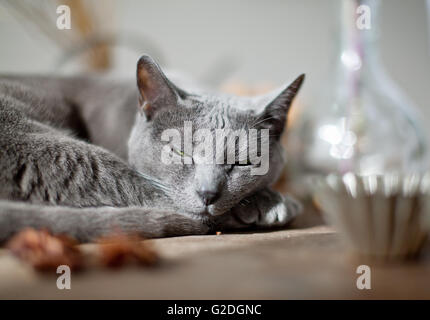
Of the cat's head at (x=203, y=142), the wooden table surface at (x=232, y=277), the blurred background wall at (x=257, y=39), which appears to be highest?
the blurred background wall at (x=257, y=39)

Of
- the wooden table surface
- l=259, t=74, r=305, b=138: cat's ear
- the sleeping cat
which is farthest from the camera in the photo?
l=259, t=74, r=305, b=138: cat's ear

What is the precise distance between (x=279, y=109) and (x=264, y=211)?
306 millimetres

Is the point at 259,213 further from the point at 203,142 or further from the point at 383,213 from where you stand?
the point at 383,213

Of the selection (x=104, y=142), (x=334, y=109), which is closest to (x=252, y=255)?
(x=104, y=142)

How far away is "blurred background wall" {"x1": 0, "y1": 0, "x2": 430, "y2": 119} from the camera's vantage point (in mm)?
2826

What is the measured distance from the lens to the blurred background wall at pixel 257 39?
2826 millimetres

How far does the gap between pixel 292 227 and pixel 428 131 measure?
248 centimetres

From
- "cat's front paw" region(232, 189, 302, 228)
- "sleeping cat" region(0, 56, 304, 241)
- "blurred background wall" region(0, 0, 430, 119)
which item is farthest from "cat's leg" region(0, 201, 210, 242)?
"blurred background wall" region(0, 0, 430, 119)

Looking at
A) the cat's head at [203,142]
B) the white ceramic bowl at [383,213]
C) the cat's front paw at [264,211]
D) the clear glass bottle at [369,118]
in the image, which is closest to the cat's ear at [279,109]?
the cat's head at [203,142]

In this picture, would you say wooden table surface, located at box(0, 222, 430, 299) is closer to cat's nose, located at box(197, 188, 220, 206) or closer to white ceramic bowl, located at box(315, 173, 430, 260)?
white ceramic bowl, located at box(315, 173, 430, 260)

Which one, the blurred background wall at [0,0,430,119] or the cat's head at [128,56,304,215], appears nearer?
the cat's head at [128,56,304,215]

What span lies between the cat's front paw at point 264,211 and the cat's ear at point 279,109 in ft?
0.69

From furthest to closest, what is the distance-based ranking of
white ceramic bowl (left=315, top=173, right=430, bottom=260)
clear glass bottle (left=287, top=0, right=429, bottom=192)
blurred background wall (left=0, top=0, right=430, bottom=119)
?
blurred background wall (left=0, top=0, right=430, bottom=119) < clear glass bottle (left=287, top=0, right=429, bottom=192) < white ceramic bowl (left=315, top=173, right=430, bottom=260)

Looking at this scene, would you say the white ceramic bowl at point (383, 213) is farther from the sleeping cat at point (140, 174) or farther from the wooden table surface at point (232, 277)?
the sleeping cat at point (140, 174)
